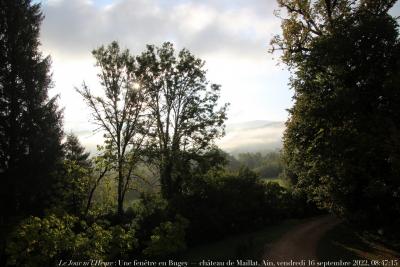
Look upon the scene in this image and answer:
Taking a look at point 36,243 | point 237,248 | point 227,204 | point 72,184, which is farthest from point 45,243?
point 227,204

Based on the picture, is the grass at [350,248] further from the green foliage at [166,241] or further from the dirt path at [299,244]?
the green foliage at [166,241]

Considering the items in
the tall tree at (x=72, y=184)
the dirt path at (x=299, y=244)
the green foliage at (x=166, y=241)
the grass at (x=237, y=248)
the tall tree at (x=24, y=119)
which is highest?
the tall tree at (x=24, y=119)

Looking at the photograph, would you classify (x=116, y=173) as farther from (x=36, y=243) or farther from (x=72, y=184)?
(x=36, y=243)

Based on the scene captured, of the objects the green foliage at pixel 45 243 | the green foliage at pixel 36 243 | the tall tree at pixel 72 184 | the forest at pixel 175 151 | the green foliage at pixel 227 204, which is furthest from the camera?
the green foliage at pixel 227 204

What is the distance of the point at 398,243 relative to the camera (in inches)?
856

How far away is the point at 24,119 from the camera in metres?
23.3

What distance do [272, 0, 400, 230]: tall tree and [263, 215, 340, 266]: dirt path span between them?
3.47 meters

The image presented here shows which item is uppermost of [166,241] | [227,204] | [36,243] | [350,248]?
[36,243]

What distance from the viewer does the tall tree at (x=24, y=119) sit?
22234 mm

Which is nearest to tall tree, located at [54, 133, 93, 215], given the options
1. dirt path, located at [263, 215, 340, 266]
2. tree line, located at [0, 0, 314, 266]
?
tree line, located at [0, 0, 314, 266]

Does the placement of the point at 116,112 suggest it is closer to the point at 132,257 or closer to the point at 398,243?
the point at 132,257

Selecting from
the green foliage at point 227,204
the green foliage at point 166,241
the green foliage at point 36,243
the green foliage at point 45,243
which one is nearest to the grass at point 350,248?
the green foliage at point 227,204

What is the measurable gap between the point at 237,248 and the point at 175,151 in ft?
43.4

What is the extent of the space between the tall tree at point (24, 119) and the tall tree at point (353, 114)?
15493mm
